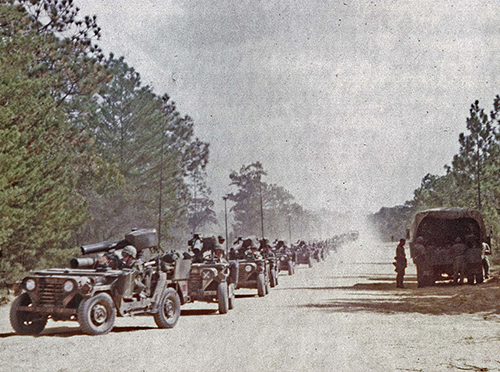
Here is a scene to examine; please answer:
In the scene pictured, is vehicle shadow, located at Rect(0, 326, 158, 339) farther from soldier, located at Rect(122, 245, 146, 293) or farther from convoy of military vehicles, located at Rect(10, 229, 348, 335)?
soldier, located at Rect(122, 245, 146, 293)

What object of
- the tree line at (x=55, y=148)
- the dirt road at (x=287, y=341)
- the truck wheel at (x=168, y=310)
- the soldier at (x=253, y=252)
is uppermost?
the tree line at (x=55, y=148)

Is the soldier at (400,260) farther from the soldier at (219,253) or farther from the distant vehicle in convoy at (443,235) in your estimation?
the soldier at (219,253)

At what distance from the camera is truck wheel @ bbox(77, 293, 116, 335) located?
10.7m

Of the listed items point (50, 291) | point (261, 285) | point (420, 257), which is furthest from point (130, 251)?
point (420, 257)

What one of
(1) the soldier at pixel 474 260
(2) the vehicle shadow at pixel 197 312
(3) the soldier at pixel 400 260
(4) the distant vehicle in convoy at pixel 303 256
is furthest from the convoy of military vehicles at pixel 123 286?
(4) the distant vehicle in convoy at pixel 303 256

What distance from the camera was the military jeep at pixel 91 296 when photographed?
10844mm

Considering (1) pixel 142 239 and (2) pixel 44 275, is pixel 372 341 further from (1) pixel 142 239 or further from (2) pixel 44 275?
(2) pixel 44 275

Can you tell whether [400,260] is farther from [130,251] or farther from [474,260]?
[130,251]

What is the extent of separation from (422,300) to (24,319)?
1075 cm

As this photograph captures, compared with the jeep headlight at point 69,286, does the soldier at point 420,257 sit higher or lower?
higher

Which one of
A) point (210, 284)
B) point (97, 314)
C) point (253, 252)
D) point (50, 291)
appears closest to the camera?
point (97, 314)

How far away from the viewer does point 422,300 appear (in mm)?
17906

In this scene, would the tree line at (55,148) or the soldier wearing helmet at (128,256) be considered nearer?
the soldier wearing helmet at (128,256)

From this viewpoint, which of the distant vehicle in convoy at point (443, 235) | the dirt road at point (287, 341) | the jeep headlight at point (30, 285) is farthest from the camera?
the distant vehicle in convoy at point (443, 235)
